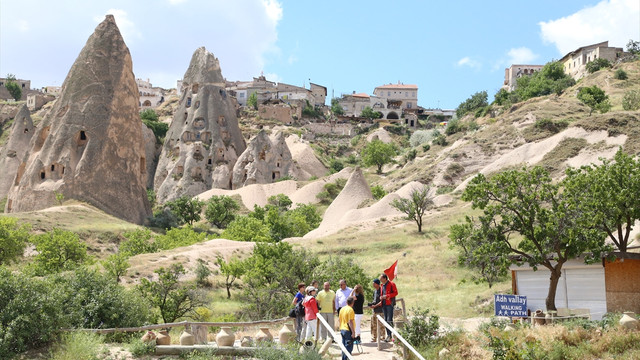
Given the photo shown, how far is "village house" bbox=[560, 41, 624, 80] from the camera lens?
296 ft

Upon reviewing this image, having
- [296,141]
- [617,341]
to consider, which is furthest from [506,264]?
[296,141]

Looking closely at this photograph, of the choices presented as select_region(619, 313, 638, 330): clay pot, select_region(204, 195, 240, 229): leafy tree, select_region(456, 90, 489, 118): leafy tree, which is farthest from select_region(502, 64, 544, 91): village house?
select_region(619, 313, 638, 330): clay pot

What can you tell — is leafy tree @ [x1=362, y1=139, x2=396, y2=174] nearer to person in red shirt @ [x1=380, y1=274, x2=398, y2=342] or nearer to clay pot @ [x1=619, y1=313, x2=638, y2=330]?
clay pot @ [x1=619, y1=313, x2=638, y2=330]

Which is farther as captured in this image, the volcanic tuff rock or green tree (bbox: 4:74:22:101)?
green tree (bbox: 4:74:22:101)

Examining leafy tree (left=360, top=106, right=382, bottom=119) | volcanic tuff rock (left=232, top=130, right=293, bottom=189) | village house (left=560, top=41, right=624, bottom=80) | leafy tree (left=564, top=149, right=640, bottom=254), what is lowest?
leafy tree (left=564, top=149, right=640, bottom=254)

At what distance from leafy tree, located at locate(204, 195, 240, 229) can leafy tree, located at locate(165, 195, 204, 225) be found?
105 centimetres

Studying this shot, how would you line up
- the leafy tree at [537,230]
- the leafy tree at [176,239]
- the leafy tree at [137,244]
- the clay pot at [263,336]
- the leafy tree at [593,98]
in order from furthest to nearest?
the leafy tree at [593,98] < the leafy tree at [176,239] < the leafy tree at [137,244] < the leafy tree at [537,230] < the clay pot at [263,336]

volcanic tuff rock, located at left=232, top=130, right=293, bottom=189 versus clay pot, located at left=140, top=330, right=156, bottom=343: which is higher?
volcanic tuff rock, located at left=232, top=130, right=293, bottom=189

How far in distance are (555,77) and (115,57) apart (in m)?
68.1

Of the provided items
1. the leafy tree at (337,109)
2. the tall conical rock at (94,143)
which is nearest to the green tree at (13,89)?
the leafy tree at (337,109)

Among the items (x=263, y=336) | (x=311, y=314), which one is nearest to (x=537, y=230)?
(x=311, y=314)

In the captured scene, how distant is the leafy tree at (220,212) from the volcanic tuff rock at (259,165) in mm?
10781

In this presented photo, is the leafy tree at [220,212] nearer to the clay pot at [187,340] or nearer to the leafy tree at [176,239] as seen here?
the leafy tree at [176,239]

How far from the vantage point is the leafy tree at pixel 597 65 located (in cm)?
8638
